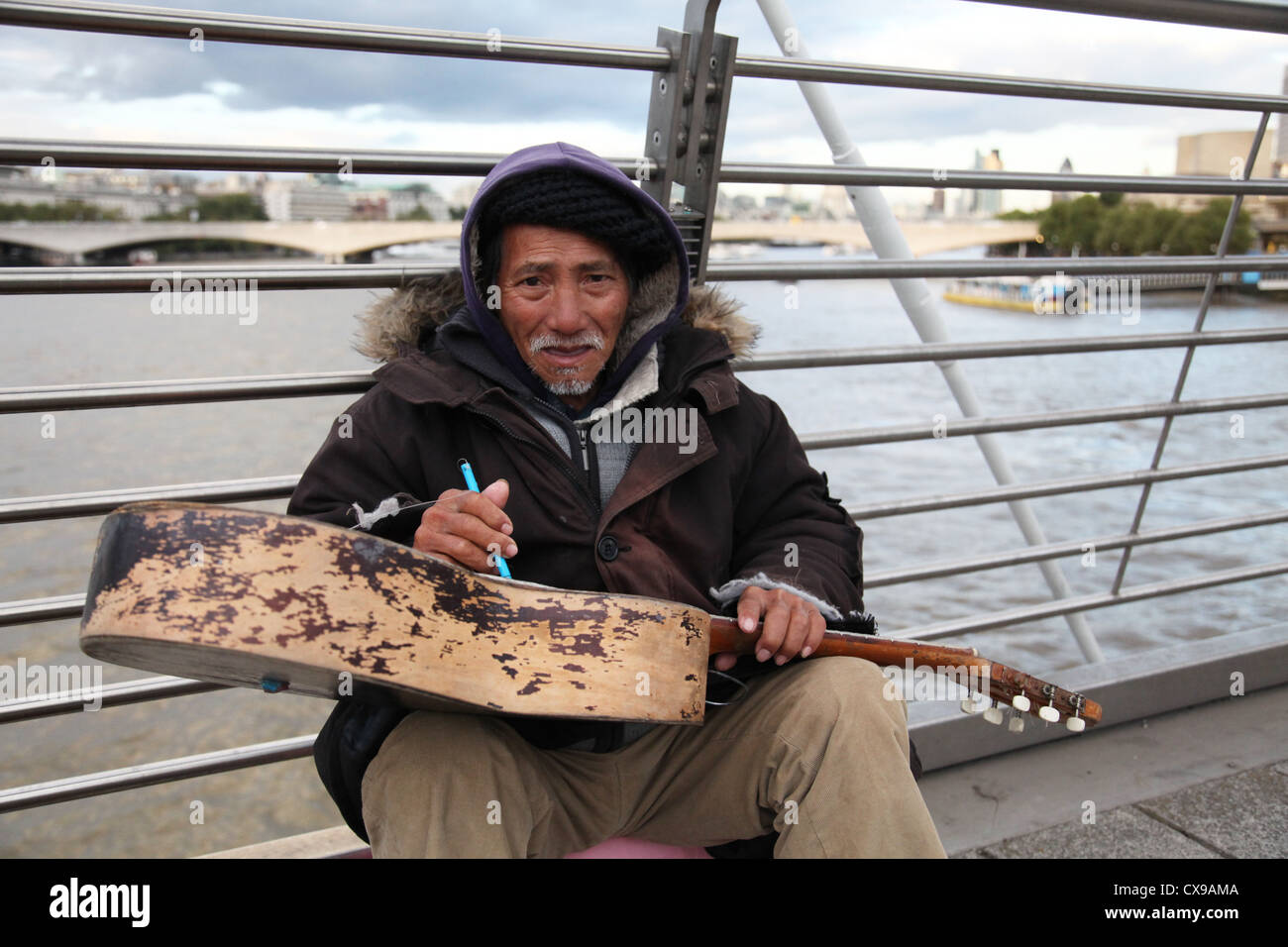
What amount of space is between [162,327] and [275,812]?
59.7 feet

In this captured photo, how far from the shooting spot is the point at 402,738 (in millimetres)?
1516

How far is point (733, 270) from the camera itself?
233cm

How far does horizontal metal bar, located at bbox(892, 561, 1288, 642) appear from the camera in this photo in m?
2.71

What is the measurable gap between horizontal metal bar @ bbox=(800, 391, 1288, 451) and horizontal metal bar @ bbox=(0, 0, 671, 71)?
0.90 meters

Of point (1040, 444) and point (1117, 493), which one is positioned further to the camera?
point (1040, 444)

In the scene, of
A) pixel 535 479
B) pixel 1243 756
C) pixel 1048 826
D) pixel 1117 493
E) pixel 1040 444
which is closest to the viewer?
pixel 535 479

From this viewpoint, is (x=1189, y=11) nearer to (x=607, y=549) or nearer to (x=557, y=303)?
(x=557, y=303)

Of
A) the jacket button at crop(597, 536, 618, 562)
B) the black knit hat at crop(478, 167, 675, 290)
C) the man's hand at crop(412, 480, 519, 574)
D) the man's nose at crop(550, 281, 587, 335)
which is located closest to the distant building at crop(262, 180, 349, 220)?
the black knit hat at crop(478, 167, 675, 290)

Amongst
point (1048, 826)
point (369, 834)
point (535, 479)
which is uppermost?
point (535, 479)

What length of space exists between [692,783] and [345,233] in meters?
11.0

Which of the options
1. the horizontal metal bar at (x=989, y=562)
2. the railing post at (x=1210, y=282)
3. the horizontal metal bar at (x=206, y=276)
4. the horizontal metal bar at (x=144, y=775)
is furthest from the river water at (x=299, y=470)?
the railing post at (x=1210, y=282)

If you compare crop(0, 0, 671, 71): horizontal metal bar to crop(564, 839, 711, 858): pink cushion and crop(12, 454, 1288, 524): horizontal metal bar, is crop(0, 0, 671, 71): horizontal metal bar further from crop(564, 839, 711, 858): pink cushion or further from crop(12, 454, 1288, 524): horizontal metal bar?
crop(564, 839, 711, 858): pink cushion
